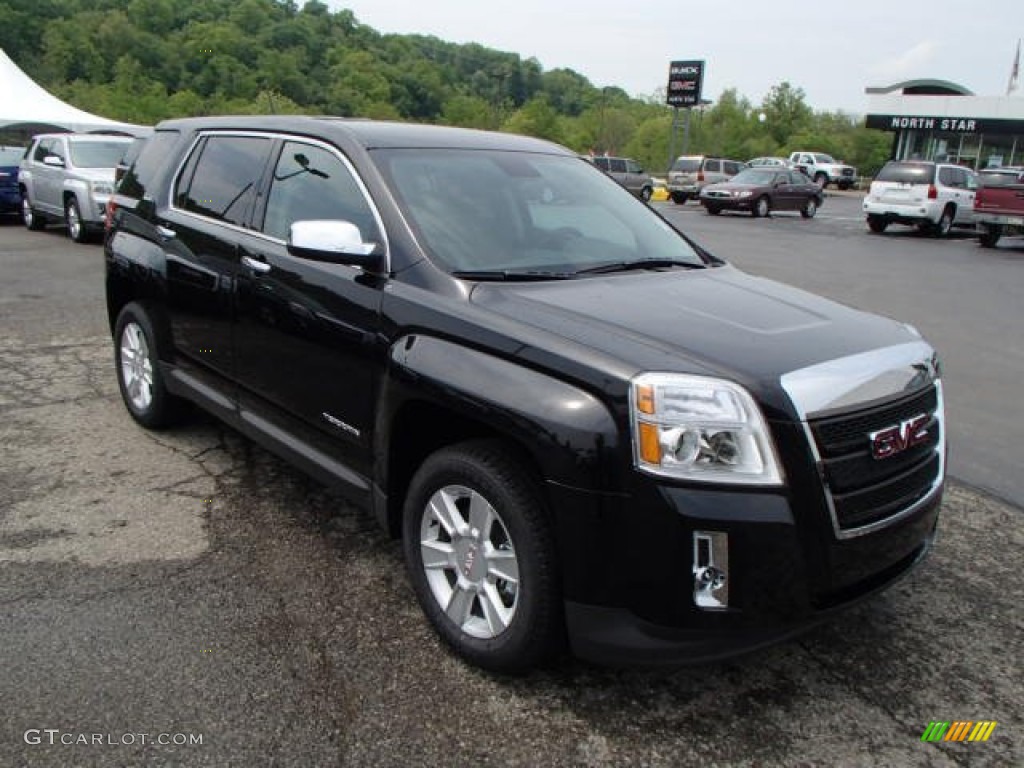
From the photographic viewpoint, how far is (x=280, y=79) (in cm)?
7806

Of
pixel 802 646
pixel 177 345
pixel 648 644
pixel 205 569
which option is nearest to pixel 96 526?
pixel 205 569

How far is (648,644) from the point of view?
7.88ft

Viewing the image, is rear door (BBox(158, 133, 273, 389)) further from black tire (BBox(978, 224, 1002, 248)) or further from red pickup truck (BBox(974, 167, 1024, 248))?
black tire (BBox(978, 224, 1002, 248))

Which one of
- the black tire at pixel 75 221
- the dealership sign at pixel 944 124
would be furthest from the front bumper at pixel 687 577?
the dealership sign at pixel 944 124

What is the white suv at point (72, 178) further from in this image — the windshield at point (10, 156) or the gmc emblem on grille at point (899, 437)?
the gmc emblem on grille at point (899, 437)

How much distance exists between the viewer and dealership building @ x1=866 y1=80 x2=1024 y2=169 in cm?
4922

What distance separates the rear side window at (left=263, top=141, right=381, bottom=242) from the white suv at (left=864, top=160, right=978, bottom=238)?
20.8 metres

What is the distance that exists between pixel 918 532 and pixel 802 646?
23.5 inches

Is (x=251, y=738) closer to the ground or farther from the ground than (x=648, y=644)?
closer to the ground

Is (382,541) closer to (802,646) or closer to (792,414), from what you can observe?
(802,646)

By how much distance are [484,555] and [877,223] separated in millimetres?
22438

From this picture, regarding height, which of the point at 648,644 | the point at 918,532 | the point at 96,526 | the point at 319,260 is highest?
the point at 319,260

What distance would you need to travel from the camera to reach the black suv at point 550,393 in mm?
2367

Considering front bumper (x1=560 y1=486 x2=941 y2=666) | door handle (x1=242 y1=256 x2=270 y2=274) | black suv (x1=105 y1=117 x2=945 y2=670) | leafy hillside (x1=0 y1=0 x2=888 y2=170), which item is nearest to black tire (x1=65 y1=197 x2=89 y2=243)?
black suv (x1=105 y1=117 x2=945 y2=670)
